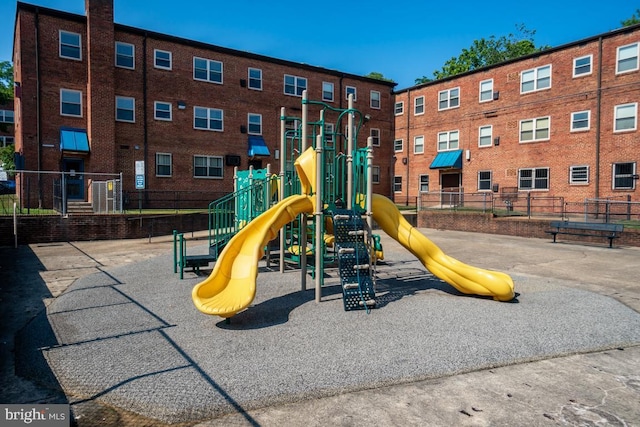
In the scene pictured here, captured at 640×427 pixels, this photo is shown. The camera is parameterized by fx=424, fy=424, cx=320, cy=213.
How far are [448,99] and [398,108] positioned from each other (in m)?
4.94

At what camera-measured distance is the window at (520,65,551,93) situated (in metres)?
26.6

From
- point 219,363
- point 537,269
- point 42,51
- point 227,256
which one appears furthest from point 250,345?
point 42,51

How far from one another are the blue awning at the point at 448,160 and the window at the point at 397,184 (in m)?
4.11

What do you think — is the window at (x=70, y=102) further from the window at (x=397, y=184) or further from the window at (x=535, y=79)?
the window at (x=535, y=79)

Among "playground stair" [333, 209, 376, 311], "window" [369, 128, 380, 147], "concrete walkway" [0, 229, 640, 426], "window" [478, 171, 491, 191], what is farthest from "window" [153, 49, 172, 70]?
"playground stair" [333, 209, 376, 311]

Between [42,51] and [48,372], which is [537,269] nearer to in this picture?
[48,372]

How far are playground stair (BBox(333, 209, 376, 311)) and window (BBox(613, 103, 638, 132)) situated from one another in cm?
2218

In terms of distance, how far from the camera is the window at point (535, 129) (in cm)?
2659

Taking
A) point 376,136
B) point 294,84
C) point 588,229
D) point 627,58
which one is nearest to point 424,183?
point 376,136

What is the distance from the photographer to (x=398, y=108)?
3612 cm

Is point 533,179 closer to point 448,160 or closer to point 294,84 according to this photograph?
point 448,160

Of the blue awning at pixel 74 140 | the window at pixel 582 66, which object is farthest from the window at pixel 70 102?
the window at pixel 582 66

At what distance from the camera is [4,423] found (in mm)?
3777

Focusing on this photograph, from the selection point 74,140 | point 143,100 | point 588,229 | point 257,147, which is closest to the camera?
point 588,229
